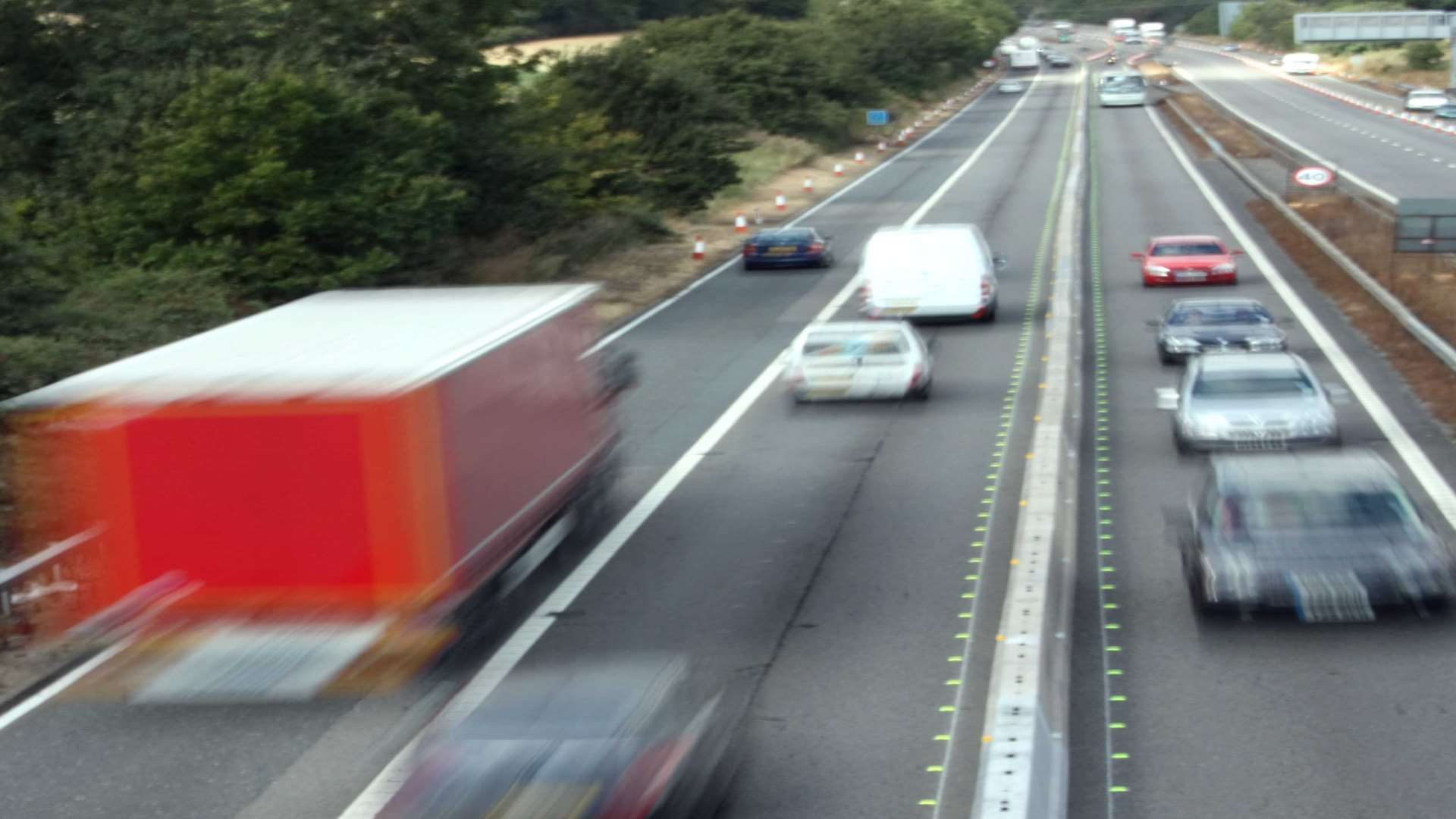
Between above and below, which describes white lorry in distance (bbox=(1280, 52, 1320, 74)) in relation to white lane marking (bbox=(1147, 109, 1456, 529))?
above

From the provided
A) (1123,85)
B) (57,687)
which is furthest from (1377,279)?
(1123,85)

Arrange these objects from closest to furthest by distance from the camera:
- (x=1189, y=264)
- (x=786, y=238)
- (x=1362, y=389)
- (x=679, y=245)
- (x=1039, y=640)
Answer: (x=1039, y=640) → (x=1362, y=389) → (x=1189, y=264) → (x=786, y=238) → (x=679, y=245)

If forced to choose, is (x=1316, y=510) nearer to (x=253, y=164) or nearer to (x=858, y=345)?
(x=858, y=345)

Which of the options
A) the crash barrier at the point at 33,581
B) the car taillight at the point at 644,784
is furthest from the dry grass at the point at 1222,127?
the car taillight at the point at 644,784

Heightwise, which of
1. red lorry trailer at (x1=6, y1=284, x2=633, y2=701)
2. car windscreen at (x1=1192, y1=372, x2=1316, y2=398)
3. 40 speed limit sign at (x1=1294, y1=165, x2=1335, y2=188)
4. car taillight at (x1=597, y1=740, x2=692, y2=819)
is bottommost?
car windscreen at (x1=1192, y1=372, x2=1316, y2=398)

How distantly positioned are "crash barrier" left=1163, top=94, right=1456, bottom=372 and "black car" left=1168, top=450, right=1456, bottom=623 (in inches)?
445

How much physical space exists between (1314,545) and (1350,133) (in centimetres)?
7032

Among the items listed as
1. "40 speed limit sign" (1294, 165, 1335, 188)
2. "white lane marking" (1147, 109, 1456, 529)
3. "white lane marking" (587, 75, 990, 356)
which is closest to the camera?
"white lane marking" (1147, 109, 1456, 529)

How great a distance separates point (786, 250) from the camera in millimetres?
41656

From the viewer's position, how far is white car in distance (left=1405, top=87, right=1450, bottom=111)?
91.3 m

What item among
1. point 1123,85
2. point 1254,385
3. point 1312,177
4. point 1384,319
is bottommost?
point 1384,319

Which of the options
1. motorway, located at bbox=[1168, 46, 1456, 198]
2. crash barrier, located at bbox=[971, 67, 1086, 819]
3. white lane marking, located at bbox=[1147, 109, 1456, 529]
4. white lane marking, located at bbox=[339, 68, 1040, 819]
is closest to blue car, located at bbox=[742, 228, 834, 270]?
white lane marking, located at bbox=[1147, 109, 1456, 529]

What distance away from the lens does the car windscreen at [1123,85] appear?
3893 inches

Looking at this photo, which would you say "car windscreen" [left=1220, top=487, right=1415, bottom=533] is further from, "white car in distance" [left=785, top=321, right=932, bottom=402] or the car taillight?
"white car in distance" [left=785, top=321, right=932, bottom=402]
